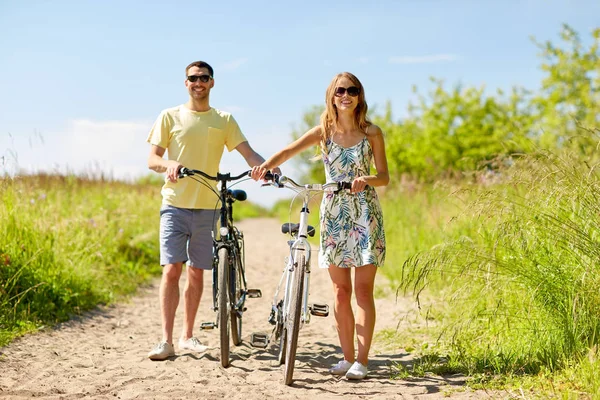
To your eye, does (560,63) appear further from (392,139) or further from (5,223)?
(5,223)

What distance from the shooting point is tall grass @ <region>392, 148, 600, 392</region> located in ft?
15.1

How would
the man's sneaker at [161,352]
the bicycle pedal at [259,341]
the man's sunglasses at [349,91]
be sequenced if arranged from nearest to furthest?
1. the man's sunglasses at [349,91]
2. the bicycle pedal at [259,341]
3. the man's sneaker at [161,352]

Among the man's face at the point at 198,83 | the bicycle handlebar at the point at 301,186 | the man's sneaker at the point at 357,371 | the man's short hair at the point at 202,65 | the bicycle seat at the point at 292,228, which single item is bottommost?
the man's sneaker at the point at 357,371

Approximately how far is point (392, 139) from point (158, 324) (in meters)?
27.9

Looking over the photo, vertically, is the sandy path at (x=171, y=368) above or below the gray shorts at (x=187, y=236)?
below

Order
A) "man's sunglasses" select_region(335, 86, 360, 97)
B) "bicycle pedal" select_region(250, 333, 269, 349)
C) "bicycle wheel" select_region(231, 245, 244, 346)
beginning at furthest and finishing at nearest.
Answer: "bicycle wheel" select_region(231, 245, 244, 346), "bicycle pedal" select_region(250, 333, 269, 349), "man's sunglasses" select_region(335, 86, 360, 97)

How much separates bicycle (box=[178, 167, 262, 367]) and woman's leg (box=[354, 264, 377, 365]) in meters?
1.01

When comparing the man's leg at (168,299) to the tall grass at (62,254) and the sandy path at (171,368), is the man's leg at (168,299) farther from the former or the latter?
the tall grass at (62,254)

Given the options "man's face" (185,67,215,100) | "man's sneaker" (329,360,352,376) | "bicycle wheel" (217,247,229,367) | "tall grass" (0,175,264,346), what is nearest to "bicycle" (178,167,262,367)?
"bicycle wheel" (217,247,229,367)

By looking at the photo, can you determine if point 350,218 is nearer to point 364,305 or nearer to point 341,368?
point 364,305

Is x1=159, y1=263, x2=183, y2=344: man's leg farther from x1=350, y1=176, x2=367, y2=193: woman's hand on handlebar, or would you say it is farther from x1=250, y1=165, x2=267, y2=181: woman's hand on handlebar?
x1=350, y1=176, x2=367, y2=193: woman's hand on handlebar

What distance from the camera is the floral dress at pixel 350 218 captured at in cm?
489

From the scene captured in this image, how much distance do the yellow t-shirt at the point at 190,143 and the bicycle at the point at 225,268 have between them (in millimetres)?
128

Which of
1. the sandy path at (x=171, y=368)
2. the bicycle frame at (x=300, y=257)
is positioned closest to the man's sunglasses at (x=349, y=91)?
the bicycle frame at (x=300, y=257)
